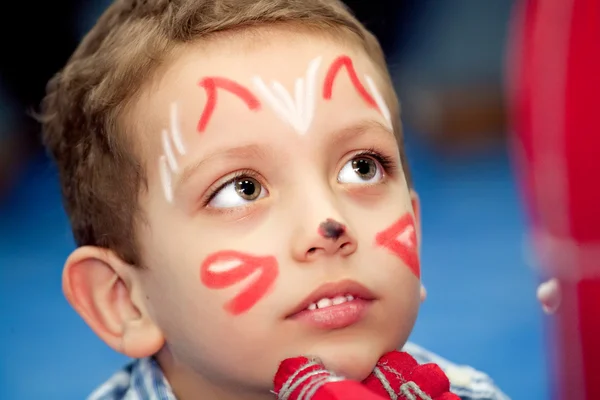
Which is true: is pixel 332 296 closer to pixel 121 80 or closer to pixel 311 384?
pixel 311 384

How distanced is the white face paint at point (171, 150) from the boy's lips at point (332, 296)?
0.64 ft

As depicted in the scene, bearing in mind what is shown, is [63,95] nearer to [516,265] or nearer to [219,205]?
[219,205]

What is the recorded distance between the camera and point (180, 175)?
95 cm

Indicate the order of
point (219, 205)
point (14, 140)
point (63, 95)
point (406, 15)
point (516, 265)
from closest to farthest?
1. point (219, 205)
2. point (63, 95)
3. point (516, 265)
4. point (14, 140)
5. point (406, 15)

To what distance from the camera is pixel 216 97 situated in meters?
0.94

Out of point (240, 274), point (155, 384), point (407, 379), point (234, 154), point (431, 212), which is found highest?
point (234, 154)

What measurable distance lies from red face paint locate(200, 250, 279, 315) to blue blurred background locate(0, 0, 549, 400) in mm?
1031

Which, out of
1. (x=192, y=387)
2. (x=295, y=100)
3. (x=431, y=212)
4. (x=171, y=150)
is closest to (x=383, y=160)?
(x=295, y=100)

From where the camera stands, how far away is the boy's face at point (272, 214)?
90cm

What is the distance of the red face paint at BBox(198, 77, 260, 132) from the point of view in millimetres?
938

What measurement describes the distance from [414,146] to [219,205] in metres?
2.60

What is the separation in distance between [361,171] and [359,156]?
2cm

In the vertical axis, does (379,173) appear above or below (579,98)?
below

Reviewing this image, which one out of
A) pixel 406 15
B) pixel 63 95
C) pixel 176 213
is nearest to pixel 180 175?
pixel 176 213
